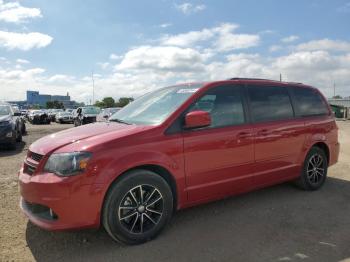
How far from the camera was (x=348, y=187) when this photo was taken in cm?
640

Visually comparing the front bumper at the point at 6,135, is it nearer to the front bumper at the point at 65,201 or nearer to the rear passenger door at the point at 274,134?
the front bumper at the point at 65,201

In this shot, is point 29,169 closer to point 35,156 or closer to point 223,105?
point 35,156

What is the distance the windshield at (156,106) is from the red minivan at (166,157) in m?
0.02

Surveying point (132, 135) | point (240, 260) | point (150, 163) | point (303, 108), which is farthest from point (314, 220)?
point (132, 135)

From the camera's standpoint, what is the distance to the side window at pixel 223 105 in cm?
467

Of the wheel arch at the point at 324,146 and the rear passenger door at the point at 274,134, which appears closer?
the rear passenger door at the point at 274,134

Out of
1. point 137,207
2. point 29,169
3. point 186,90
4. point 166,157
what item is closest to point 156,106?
point 186,90

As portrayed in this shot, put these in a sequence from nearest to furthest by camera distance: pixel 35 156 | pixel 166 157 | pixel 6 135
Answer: pixel 35 156, pixel 166 157, pixel 6 135

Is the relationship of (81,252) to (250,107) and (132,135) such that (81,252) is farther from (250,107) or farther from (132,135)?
(250,107)

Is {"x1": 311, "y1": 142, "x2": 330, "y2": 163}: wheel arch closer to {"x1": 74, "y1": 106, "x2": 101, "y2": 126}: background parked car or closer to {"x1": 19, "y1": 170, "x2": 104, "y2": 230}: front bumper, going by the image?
{"x1": 19, "y1": 170, "x2": 104, "y2": 230}: front bumper

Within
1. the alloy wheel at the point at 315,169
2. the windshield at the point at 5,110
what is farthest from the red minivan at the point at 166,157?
the windshield at the point at 5,110

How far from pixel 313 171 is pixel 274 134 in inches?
52.6

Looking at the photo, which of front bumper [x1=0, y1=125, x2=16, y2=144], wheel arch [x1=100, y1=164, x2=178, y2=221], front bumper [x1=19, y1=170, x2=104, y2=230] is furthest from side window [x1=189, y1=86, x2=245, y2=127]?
front bumper [x1=0, y1=125, x2=16, y2=144]

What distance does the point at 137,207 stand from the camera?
4.02 meters
